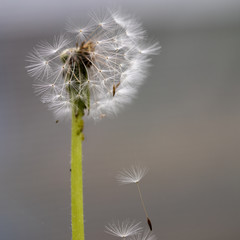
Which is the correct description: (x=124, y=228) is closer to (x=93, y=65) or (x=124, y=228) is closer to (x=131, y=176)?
(x=131, y=176)

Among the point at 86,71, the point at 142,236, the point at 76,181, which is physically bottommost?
the point at 142,236

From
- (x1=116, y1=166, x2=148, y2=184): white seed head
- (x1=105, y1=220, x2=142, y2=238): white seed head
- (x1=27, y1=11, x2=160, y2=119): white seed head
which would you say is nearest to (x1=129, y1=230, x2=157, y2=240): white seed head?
(x1=105, y1=220, x2=142, y2=238): white seed head

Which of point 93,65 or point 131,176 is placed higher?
point 93,65

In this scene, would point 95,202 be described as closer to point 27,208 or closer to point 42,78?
point 27,208

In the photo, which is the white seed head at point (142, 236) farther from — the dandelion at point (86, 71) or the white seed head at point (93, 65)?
the white seed head at point (93, 65)

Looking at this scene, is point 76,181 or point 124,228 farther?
point 124,228

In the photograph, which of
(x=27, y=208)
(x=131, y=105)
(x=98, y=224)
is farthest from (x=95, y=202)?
(x=131, y=105)

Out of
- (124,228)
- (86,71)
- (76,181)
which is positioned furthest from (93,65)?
(124,228)
